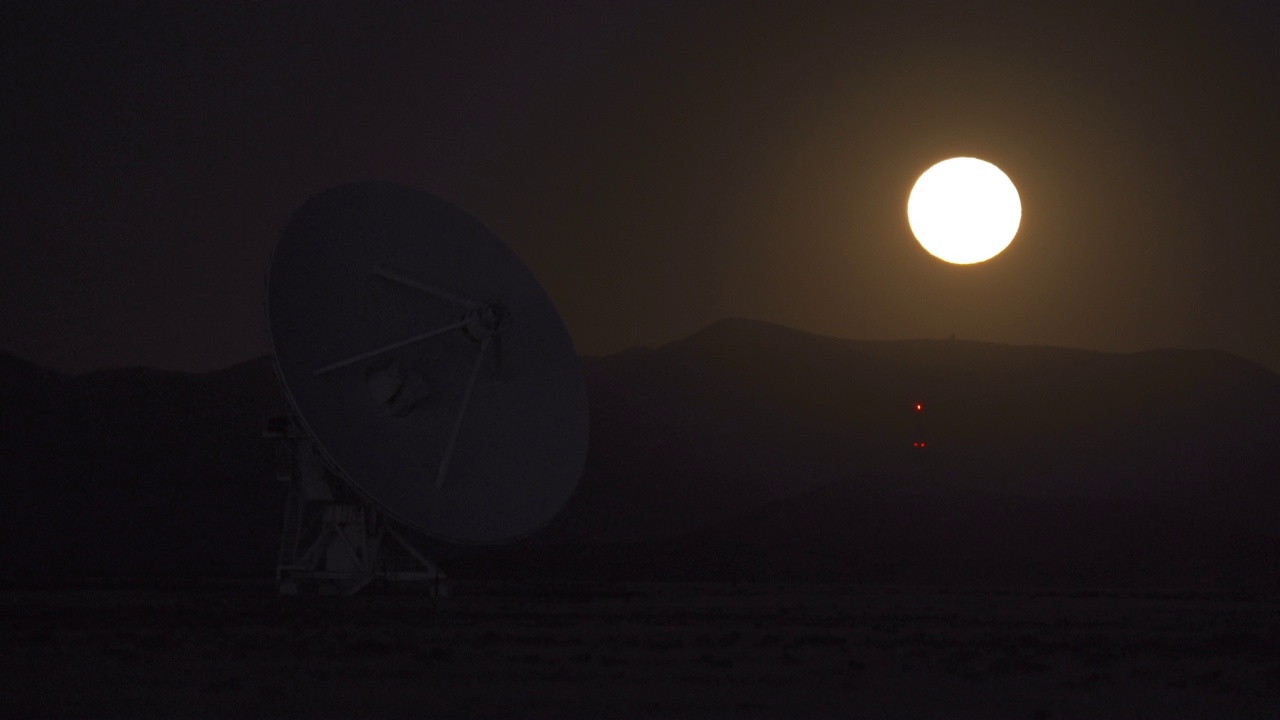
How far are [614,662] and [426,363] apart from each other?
20.2 meters

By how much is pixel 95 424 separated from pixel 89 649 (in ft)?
405

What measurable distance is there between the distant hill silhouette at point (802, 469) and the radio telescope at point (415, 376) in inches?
1924

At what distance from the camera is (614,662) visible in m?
29.3

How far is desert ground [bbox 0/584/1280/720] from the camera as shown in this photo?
2353 centimetres

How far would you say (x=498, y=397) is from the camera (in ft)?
158

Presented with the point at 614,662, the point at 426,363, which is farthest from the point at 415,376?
the point at 614,662

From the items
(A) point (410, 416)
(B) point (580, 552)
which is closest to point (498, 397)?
(A) point (410, 416)

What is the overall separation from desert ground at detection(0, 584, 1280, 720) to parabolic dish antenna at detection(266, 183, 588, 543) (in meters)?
3.63

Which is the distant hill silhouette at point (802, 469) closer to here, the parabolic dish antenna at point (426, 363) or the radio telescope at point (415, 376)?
the radio telescope at point (415, 376)

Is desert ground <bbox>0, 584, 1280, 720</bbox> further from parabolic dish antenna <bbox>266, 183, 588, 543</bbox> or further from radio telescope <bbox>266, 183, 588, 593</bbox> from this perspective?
parabolic dish antenna <bbox>266, 183, 588, 543</bbox>

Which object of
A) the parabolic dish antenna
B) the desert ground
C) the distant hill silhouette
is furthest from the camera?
the distant hill silhouette

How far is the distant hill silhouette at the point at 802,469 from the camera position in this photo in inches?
4205

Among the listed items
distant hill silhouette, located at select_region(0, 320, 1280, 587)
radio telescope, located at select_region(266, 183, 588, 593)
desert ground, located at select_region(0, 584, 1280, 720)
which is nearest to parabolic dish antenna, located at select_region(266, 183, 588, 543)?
radio telescope, located at select_region(266, 183, 588, 593)

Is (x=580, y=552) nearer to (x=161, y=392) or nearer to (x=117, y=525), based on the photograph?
(x=117, y=525)
